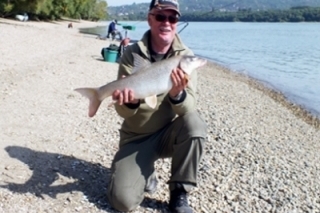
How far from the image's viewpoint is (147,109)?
15.5 ft

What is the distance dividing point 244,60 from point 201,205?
28833 mm

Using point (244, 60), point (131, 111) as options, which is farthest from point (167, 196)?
point (244, 60)

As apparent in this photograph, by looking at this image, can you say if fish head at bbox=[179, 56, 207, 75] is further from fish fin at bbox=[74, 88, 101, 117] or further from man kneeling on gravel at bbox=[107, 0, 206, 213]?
fish fin at bbox=[74, 88, 101, 117]

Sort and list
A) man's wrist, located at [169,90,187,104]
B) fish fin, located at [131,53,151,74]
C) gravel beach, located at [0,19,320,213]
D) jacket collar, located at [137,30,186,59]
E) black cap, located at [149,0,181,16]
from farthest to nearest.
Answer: gravel beach, located at [0,19,320,213], jacket collar, located at [137,30,186,59], black cap, located at [149,0,181,16], man's wrist, located at [169,90,187,104], fish fin, located at [131,53,151,74]

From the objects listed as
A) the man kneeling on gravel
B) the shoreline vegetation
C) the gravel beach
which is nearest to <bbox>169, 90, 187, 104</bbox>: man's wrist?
the man kneeling on gravel

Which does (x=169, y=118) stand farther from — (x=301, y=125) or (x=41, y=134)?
(x=301, y=125)

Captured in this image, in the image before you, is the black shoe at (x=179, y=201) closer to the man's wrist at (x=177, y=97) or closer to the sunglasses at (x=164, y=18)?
the man's wrist at (x=177, y=97)

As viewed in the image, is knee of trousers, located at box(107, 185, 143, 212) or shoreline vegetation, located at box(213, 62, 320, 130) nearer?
knee of trousers, located at box(107, 185, 143, 212)

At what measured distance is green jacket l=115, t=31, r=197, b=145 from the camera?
181 inches

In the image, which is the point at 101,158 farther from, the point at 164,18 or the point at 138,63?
the point at 164,18

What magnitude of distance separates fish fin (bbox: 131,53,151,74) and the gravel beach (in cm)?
150

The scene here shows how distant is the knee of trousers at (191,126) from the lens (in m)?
4.61

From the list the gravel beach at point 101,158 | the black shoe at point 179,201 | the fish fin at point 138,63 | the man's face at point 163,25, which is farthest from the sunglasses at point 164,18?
the gravel beach at point 101,158

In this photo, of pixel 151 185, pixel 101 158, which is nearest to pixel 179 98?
pixel 151 185
